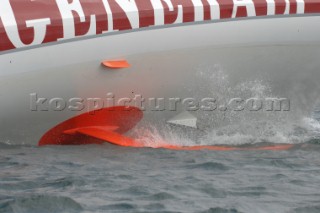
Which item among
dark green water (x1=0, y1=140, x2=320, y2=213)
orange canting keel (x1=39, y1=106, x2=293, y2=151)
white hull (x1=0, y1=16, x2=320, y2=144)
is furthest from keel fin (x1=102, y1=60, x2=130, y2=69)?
dark green water (x1=0, y1=140, x2=320, y2=213)

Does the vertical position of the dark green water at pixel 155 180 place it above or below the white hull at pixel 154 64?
below

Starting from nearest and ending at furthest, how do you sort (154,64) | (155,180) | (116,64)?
(155,180), (116,64), (154,64)

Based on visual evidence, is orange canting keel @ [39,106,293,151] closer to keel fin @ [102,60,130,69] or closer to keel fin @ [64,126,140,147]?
keel fin @ [64,126,140,147]

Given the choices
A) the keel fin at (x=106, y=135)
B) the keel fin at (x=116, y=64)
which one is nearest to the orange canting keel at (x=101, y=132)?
the keel fin at (x=106, y=135)

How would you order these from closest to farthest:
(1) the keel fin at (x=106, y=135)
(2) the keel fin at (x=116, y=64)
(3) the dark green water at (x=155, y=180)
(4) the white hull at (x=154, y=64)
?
(3) the dark green water at (x=155, y=180) → (4) the white hull at (x=154, y=64) → (2) the keel fin at (x=116, y=64) → (1) the keel fin at (x=106, y=135)

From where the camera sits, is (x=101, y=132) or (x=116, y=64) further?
(x=101, y=132)

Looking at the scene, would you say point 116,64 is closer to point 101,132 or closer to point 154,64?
point 154,64

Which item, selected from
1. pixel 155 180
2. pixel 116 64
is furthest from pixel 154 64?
pixel 155 180

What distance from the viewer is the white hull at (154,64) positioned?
9.13 m

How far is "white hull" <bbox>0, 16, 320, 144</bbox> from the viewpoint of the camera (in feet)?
30.0

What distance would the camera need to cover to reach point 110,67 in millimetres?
9328

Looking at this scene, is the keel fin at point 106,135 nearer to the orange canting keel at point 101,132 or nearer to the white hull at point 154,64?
the orange canting keel at point 101,132

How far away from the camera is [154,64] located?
9586 millimetres

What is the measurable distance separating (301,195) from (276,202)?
17.6 inches
